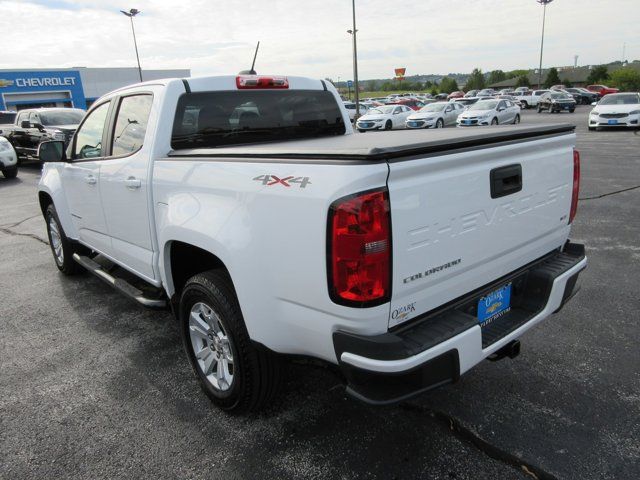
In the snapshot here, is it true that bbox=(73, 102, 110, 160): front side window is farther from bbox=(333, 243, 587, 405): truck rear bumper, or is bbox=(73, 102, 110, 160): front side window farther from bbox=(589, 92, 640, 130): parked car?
bbox=(589, 92, 640, 130): parked car

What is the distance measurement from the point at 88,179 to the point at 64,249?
62.2 inches

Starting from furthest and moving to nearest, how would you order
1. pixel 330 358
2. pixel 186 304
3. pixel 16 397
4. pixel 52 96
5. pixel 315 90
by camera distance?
pixel 52 96, pixel 315 90, pixel 16 397, pixel 186 304, pixel 330 358

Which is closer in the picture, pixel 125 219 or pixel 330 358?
pixel 330 358

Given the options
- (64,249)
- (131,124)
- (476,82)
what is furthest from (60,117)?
(476,82)

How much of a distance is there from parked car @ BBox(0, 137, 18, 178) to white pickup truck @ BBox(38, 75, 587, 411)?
12.7m

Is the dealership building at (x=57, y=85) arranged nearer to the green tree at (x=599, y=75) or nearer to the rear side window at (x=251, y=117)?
the rear side window at (x=251, y=117)

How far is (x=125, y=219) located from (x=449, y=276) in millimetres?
2436

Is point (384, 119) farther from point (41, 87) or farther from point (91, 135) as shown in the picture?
point (41, 87)

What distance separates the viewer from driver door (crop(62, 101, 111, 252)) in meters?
3.91

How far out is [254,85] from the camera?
3.63 metres

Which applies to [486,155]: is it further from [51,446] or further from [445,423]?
[51,446]

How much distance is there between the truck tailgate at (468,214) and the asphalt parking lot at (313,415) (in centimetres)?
79

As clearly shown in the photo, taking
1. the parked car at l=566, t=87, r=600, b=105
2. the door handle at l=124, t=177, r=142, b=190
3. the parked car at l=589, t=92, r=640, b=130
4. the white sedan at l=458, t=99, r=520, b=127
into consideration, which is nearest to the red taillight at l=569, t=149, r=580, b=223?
the door handle at l=124, t=177, r=142, b=190

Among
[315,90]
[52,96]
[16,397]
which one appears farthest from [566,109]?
[52,96]
